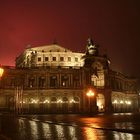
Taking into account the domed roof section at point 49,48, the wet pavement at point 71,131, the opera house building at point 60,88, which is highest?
the domed roof section at point 49,48

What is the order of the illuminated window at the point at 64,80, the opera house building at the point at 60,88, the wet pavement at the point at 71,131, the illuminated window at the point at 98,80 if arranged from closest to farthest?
the wet pavement at the point at 71,131
the opera house building at the point at 60,88
the illuminated window at the point at 64,80
the illuminated window at the point at 98,80

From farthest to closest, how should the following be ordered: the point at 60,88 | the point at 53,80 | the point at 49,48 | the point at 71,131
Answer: the point at 49,48
the point at 53,80
the point at 60,88
the point at 71,131

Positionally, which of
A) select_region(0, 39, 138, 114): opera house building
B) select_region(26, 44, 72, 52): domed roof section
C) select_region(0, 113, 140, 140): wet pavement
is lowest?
select_region(0, 113, 140, 140): wet pavement

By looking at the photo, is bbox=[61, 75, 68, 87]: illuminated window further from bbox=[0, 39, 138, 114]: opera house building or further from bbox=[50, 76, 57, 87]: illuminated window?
bbox=[50, 76, 57, 87]: illuminated window

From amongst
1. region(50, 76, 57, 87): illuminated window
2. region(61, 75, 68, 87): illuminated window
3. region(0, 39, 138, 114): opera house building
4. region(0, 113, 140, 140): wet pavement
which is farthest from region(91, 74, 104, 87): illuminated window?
region(0, 113, 140, 140): wet pavement

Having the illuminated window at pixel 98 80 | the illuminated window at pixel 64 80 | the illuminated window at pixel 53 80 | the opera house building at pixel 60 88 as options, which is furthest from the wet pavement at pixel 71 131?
the illuminated window at pixel 98 80

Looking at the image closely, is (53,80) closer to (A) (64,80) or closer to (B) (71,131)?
(A) (64,80)

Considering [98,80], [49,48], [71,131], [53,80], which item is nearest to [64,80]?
[53,80]

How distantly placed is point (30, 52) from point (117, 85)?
34708 millimetres

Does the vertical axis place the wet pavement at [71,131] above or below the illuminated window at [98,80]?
below

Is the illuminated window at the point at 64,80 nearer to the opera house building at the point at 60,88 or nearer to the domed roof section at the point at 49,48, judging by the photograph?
the opera house building at the point at 60,88

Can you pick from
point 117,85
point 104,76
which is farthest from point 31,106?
point 117,85

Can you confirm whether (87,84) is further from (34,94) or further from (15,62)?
(15,62)

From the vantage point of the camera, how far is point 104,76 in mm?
85000
